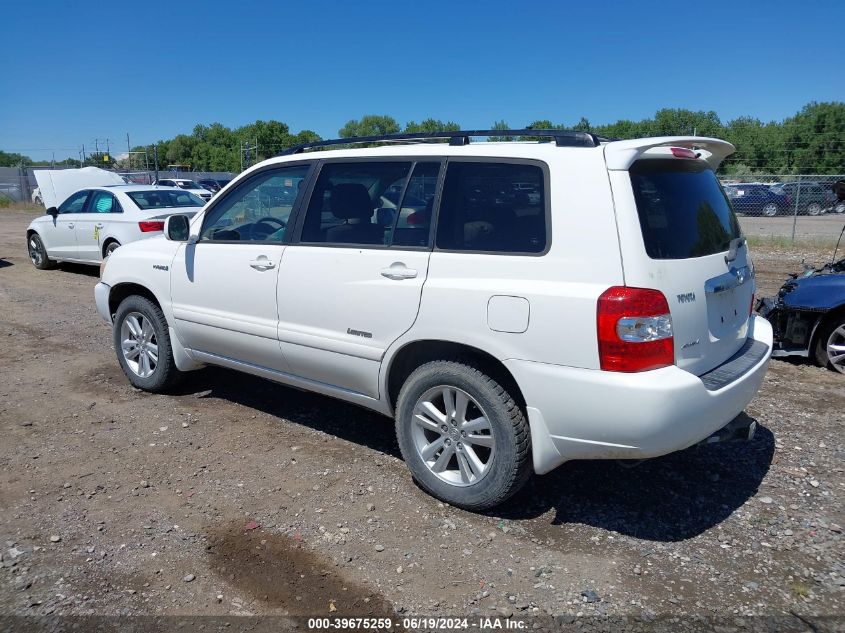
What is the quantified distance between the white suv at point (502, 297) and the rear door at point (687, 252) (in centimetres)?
1

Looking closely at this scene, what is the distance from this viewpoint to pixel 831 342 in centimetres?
625

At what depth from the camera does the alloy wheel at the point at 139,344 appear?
5.56 metres

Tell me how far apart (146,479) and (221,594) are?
4.56 feet

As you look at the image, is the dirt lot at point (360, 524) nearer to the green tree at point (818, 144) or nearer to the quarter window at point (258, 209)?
the quarter window at point (258, 209)

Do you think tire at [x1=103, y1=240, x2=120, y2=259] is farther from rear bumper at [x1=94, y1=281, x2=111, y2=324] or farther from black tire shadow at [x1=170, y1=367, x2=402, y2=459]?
black tire shadow at [x1=170, y1=367, x2=402, y2=459]

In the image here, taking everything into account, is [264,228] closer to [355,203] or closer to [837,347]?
[355,203]

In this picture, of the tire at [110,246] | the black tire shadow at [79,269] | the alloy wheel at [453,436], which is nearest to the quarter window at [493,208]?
the alloy wheel at [453,436]

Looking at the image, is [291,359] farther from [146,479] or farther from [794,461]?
[794,461]

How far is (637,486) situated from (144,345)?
12.8ft

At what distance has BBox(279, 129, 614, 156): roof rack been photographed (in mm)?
3518

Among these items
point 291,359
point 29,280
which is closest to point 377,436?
point 291,359

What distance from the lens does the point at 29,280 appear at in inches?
480

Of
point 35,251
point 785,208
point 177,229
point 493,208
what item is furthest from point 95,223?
point 785,208

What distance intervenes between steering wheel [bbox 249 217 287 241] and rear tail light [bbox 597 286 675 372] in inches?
93.1
